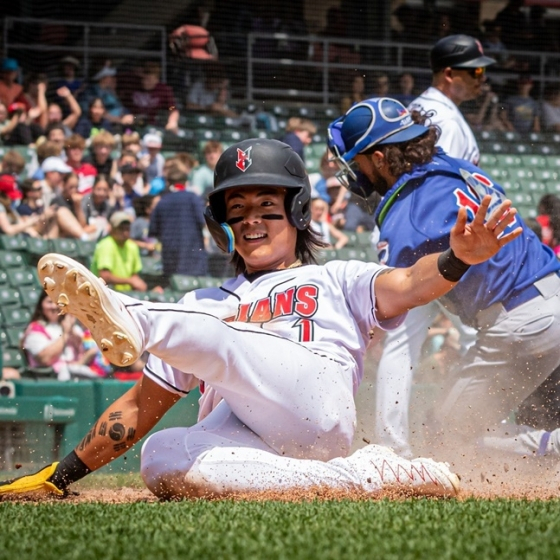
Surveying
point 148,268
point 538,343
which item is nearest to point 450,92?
point 538,343

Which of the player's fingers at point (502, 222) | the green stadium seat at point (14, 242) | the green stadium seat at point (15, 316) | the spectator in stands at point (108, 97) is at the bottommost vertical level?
the green stadium seat at point (15, 316)

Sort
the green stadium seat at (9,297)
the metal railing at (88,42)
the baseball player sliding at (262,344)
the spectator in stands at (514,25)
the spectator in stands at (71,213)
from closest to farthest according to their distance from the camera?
the baseball player sliding at (262,344) → the green stadium seat at (9,297) → the spectator in stands at (71,213) → the metal railing at (88,42) → the spectator in stands at (514,25)

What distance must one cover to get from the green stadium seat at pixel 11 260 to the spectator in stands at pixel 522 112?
4651mm

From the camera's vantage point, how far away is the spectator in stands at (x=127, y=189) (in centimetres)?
884

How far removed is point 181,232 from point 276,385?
5.13 meters

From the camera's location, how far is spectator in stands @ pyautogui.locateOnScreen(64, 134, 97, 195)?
878cm

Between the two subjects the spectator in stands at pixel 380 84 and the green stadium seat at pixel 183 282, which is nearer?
the green stadium seat at pixel 183 282

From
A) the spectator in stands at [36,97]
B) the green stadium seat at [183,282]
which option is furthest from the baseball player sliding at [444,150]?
the spectator in stands at [36,97]

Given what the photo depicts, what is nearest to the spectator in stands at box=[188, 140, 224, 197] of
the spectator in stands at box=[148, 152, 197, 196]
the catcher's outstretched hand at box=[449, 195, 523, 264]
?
the spectator in stands at box=[148, 152, 197, 196]

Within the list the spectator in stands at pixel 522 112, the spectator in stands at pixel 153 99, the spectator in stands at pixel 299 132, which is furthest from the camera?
the spectator in stands at pixel 522 112

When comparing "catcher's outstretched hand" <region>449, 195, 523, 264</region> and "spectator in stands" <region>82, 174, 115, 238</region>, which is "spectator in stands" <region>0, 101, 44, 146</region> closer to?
"spectator in stands" <region>82, 174, 115, 238</region>

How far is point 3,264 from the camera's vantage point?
8.54 m

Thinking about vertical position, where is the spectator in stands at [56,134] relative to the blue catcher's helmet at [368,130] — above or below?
below

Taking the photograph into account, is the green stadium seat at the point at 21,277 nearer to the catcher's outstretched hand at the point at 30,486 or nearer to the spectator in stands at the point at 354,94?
the spectator in stands at the point at 354,94
